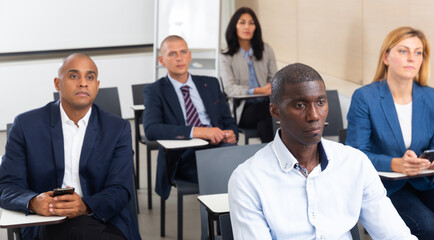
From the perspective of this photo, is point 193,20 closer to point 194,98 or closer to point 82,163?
point 194,98

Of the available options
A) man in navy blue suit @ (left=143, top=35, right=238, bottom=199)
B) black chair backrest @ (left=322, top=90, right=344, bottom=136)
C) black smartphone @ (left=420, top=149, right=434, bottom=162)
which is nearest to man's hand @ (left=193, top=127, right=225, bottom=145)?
man in navy blue suit @ (left=143, top=35, right=238, bottom=199)

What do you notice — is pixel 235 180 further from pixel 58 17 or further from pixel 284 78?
pixel 58 17

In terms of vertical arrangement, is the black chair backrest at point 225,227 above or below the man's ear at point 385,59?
below

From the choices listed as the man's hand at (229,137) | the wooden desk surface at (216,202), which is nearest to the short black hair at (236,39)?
the man's hand at (229,137)

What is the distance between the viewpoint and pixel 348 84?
556 centimetres

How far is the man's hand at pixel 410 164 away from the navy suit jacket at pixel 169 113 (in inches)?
57.4

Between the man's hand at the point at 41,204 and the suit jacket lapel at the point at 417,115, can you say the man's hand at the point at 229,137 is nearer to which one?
the suit jacket lapel at the point at 417,115

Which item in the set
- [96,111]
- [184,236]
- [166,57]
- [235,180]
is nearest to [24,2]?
[166,57]

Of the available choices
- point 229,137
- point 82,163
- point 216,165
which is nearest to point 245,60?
point 229,137

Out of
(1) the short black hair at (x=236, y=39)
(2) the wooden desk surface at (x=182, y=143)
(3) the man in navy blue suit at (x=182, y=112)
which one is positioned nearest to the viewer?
(2) the wooden desk surface at (x=182, y=143)

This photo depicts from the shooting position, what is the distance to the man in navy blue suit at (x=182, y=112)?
3.95 m

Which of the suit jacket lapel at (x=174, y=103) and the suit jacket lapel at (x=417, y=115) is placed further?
the suit jacket lapel at (x=174, y=103)

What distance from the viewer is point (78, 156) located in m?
2.99

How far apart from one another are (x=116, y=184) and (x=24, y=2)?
18.4ft
